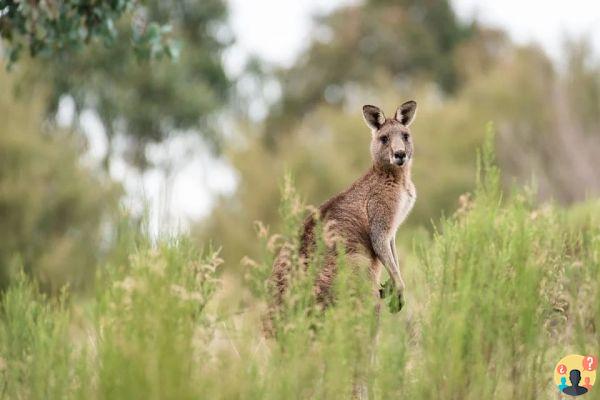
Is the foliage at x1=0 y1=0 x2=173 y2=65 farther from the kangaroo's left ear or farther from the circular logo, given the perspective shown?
the circular logo

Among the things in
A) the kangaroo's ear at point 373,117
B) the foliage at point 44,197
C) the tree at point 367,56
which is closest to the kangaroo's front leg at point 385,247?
the kangaroo's ear at point 373,117

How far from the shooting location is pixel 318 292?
23.5ft

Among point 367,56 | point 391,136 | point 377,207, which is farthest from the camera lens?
point 367,56

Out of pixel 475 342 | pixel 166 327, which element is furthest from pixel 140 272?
pixel 475 342

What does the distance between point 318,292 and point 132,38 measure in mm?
4120

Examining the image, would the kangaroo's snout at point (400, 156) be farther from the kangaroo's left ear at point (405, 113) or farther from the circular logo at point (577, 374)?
the circular logo at point (577, 374)

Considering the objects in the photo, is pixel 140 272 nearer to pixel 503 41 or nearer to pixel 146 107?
pixel 146 107

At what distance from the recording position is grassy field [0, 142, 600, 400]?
17.2 ft

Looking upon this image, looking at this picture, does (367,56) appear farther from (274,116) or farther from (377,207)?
(377,207)

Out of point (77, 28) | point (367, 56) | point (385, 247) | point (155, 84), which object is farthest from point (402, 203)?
point (367, 56)

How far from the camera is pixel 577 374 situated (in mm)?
5551

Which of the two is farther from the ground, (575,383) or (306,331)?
(306,331)

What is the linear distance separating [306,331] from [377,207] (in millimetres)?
2785

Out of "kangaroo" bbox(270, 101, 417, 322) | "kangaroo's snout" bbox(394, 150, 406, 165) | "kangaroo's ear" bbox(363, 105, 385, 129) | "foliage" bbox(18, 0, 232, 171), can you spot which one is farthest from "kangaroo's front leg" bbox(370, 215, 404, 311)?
"foliage" bbox(18, 0, 232, 171)
